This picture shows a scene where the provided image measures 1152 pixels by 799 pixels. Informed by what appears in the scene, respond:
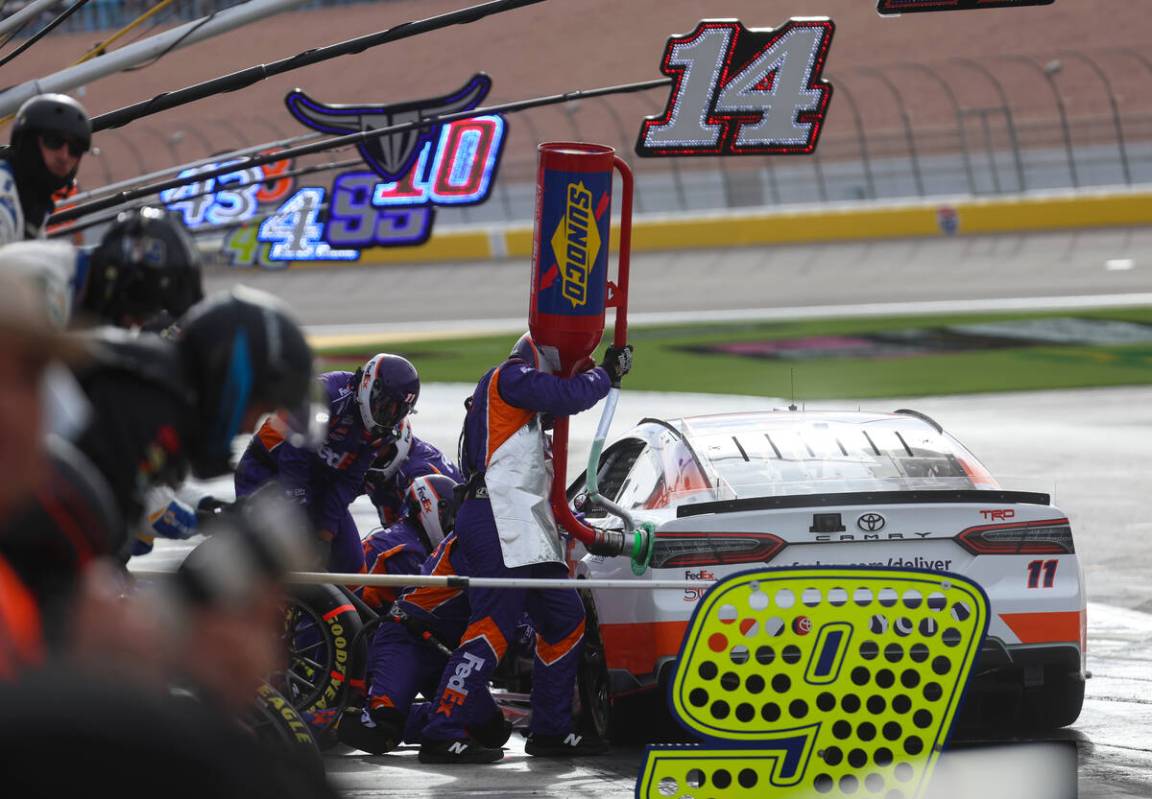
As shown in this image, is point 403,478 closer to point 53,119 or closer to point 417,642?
point 417,642

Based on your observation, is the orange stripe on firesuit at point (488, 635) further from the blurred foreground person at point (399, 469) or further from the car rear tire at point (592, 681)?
the blurred foreground person at point (399, 469)

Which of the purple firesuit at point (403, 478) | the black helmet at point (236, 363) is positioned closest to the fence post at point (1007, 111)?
the purple firesuit at point (403, 478)

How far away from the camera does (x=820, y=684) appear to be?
5.67 m

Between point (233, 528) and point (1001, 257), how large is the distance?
3720 centimetres

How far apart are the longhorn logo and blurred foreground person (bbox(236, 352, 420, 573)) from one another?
2.30 m

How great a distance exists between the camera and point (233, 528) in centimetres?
258

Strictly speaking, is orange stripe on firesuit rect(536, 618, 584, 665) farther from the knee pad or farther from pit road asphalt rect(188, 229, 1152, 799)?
pit road asphalt rect(188, 229, 1152, 799)

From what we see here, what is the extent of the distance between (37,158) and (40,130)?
0.31 feet

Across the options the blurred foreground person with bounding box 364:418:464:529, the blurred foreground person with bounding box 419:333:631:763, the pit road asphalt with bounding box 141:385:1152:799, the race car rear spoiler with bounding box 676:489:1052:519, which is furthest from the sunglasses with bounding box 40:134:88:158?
the blurred foreground person with bounding box 364:418:464:529

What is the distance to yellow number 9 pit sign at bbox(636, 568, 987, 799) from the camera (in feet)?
18.3

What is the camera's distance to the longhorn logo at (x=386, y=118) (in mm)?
10836

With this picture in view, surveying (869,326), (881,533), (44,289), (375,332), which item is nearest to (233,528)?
(44,289)

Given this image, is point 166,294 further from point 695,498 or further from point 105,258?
point 695,498

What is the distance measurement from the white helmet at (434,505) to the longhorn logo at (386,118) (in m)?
2.56
